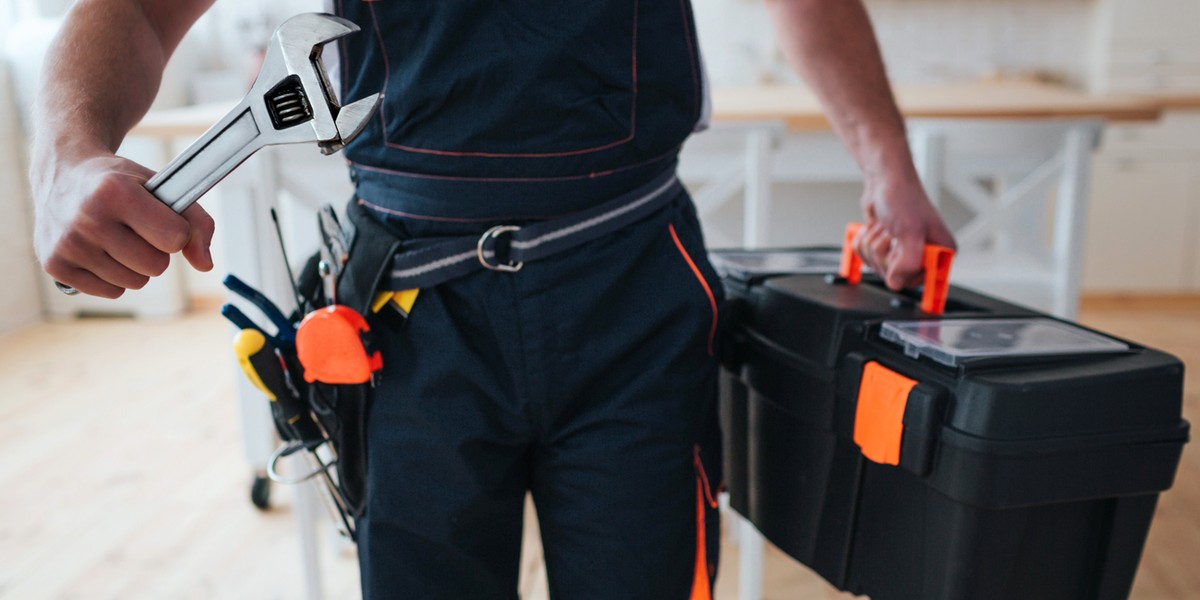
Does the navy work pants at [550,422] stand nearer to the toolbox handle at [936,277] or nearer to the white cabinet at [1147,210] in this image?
the toolbox handle at [936,277]

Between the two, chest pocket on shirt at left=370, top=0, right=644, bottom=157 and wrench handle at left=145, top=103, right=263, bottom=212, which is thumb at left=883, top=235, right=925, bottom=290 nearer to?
chest pocket on shirt at left=370, top=0, right=644, bottom=157

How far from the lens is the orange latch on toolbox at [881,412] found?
80cm

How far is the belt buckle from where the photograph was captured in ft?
2.65

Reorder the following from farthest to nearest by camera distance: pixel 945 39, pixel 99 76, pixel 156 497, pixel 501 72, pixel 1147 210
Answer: pixel 945 39 < pixel 1147 210 < pixel 156 497 < pixel 501 72 < pixel 99 76

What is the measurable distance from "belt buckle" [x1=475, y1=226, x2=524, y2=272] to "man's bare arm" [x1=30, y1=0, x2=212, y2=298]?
0.24 metres

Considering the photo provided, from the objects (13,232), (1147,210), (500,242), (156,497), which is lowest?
(156,497)

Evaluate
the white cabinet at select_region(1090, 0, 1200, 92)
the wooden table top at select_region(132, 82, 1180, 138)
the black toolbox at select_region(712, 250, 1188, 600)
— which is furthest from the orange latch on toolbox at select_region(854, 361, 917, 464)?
the white cabinet at select_region(1090, 0, 1200, 92)

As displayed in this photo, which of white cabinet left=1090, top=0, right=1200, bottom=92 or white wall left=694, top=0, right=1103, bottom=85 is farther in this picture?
white wall left=694, top=0, right=1103, bottom=85

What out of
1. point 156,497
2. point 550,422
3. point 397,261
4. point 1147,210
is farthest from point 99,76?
point 1147,210

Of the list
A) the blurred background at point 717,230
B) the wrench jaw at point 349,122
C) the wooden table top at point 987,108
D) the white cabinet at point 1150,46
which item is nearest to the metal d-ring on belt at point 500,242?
the wrench jaw at point 349,122

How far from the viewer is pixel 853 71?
3.33 ft

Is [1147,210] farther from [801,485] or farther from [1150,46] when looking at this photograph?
[801,485]

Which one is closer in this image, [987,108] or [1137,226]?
[987,108]

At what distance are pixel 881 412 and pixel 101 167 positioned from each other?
0.62 m
